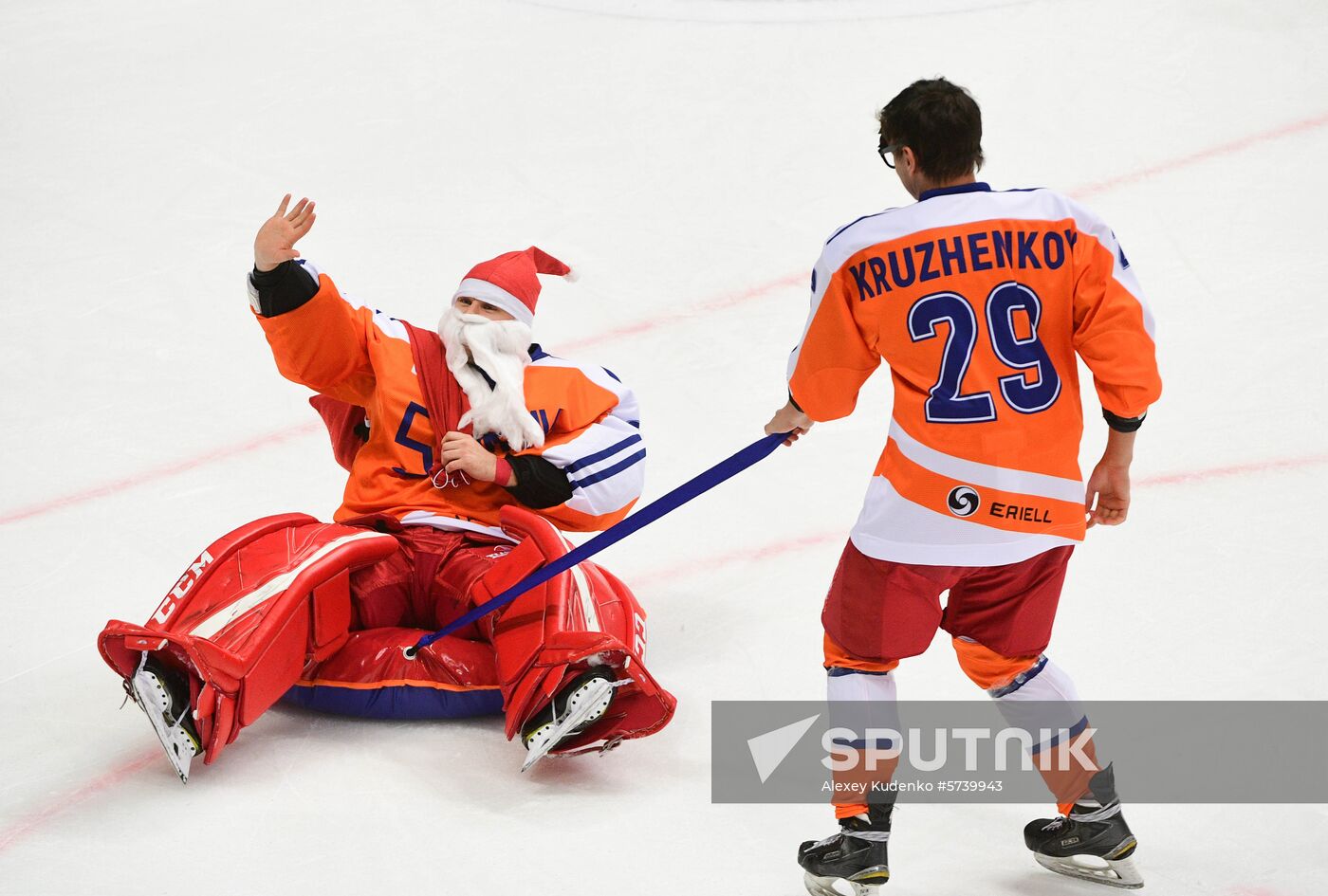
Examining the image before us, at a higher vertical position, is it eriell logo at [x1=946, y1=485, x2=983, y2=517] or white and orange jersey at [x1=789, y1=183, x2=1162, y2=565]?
white and orange jersey at [x1=789, y1=183, x2=1162, y2=565]

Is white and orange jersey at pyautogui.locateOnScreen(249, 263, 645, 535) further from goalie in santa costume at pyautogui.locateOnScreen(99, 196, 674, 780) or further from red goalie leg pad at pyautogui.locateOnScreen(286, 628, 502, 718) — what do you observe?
red goalie leg pad at pyautogui.locateOnScreen(286, 628, 502, 718)

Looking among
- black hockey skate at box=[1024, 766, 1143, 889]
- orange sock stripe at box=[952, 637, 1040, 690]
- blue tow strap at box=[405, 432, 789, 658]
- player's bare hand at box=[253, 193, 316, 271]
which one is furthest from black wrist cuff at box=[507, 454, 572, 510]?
black hockey skate at box=[1024, 766, 1143, 889]

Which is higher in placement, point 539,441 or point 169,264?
point 169,264

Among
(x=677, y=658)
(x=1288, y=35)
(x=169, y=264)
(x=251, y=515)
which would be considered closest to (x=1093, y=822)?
(x=677, y=658)

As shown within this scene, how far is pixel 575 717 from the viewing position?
101 inches

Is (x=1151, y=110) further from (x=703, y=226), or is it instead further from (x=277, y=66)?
(x=277, y=66)

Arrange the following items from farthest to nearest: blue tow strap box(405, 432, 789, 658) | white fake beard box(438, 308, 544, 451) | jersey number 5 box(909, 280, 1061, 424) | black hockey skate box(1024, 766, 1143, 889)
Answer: white fake beard box(438, 308, 544, 451) < blue tow strap box(405, 432, 789, 658) < black hockey skate box(1024, 766, 1143, 889) < jersey number 5 box(909, 280, 1061, 424)

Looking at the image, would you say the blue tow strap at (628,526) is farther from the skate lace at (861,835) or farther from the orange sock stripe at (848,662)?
the skate lace at (861,835)

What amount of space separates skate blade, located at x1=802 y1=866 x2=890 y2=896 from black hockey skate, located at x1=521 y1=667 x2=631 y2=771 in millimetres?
484

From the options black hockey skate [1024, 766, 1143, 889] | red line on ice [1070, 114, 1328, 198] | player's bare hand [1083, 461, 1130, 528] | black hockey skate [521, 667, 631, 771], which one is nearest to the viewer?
player's bare hand [1083, 461, 1130, 528]

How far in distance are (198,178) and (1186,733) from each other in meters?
3.53

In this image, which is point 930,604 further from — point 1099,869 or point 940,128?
point 940,128

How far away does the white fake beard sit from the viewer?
2908mm

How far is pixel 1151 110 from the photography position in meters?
5.21
